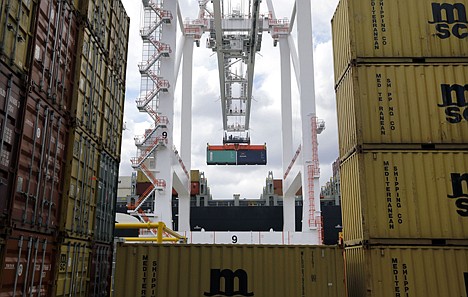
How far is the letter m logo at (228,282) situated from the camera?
11.0 m

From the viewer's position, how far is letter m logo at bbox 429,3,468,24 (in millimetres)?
11664

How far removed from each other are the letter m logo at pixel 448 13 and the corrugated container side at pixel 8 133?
1024 cm

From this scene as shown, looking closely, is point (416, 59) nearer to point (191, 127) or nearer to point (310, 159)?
point (310, 159)

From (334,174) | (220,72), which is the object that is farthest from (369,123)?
(334,174)

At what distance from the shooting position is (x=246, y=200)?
66.7m

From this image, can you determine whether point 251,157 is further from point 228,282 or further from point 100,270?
point 100,270

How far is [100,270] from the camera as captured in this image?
10.9 m

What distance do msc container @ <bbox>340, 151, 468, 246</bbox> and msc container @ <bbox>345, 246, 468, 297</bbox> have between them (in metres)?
0.25

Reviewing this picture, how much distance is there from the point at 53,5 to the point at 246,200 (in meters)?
59.5

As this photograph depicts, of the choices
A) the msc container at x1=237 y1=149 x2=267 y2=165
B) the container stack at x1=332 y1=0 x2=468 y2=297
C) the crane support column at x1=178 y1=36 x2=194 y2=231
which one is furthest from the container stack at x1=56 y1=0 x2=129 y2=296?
the msc container at x1=237 y1=149 x2=267 y2=165

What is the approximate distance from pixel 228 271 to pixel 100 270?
319 centimetres

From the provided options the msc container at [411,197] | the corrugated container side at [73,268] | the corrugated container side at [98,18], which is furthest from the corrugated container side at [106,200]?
the msc container at [411,197]

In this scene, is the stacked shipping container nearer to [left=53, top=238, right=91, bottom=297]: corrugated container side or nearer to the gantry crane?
[left=53, top=238, right=91, bottom=297]: corrugated container side

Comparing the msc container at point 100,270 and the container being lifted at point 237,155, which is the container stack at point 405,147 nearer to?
the msc container at point 100,270
